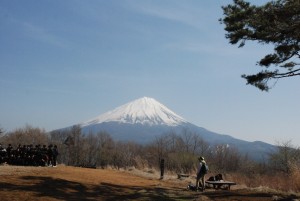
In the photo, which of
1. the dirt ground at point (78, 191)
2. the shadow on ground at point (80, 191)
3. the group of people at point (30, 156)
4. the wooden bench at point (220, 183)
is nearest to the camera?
the dirt ground at point (78, 191)

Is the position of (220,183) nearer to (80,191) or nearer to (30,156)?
(80,191)

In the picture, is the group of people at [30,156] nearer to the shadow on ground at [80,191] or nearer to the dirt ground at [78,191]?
the dirt ground at [78,191]

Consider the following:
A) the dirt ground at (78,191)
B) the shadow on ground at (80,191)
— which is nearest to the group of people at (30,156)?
the dirt ground at (78,191)

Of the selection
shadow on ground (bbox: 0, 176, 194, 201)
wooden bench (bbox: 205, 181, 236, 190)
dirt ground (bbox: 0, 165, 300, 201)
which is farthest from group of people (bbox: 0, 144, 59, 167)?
wooden bench (bbox: 205, 181, 236, 190)

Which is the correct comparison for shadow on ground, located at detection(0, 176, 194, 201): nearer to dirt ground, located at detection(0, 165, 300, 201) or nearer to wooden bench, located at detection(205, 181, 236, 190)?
dirt ground, located at detection(0, 165, 300, 201)

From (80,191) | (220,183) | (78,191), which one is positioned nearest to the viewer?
(78,191)

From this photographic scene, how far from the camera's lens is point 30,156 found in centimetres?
2519

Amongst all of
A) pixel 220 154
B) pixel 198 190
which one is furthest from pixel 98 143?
pixel 198 190

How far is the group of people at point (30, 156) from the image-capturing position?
24922mm

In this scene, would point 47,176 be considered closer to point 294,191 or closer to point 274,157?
point 294,191

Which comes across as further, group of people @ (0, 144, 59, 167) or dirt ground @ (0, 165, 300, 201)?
group of people @ (0, 144, 59, 167)

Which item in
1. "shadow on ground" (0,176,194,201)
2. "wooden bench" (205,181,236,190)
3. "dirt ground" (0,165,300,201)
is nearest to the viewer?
"dirt ground" (0,165,300,201)

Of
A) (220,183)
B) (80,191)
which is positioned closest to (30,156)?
(80,191)

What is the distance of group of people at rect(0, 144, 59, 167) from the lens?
81.8 ft
